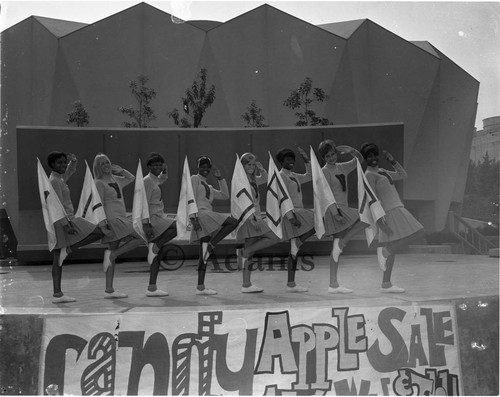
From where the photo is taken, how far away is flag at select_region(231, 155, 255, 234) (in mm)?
5574

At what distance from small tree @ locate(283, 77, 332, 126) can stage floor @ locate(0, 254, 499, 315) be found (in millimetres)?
2250

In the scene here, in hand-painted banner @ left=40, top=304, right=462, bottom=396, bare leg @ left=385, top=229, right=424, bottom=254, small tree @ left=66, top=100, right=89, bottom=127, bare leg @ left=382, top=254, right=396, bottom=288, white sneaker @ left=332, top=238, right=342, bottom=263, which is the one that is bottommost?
hand-painted banner @ left=40, top=304, right=462, bottom=396

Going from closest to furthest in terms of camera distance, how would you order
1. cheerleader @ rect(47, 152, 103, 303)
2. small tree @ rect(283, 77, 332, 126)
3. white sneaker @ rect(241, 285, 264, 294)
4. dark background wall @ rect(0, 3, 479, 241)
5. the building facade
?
cheerleader @ rect(47, 152, 103, 303) < white sneaker @ rect(241, 285, 264, 294) < the building facade < dark background wall @ rect(0, 3, 479, 241) < small tree @ rect(283, 77, 332, 126)

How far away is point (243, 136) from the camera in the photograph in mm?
8461

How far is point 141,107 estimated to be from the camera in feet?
29.3

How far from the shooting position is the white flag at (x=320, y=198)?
5543mm

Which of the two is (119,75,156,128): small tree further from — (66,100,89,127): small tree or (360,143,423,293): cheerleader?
(360,143,423,293): cheerleader

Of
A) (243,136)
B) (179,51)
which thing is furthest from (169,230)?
(179,51)

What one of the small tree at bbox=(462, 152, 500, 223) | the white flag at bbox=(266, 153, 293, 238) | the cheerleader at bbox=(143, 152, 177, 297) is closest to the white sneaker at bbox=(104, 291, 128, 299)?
the cheerleader at bbox=(143, 152, 177, 297)

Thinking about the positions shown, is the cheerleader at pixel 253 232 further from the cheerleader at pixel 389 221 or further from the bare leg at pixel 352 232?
the cheerleader at pixel 389 221

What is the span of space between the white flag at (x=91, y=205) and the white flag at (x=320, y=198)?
2.19 m

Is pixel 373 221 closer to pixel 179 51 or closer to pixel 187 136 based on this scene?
pixel 187 136

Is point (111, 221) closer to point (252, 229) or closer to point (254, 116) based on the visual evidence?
point (252, 229)

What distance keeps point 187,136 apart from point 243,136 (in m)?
0.91
